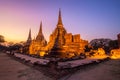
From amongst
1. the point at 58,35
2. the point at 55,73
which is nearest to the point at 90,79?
the point at 55,73

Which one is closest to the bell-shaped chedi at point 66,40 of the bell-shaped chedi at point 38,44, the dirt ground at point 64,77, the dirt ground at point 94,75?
the bell-shaped chedi at point 38,44

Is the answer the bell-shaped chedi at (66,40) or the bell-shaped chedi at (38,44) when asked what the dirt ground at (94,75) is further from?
the bell-shaped chedi at (38,44)

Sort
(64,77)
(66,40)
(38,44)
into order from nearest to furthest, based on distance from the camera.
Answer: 1. (64,77)
2. (66,40)
3. (38,44)

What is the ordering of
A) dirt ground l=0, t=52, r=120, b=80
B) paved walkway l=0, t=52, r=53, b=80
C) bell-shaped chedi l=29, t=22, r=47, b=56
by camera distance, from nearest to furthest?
paved walkway l=0, t=52, r=53, b=80 → dirt ground l=0, t=52, r=120, b=80 → bell-shaped chedi l=29, t=22, r=47, b=56

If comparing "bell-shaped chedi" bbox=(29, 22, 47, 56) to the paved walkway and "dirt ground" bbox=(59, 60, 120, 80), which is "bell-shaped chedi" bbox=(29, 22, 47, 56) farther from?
"dirt ground" bbox=(59, 60, 120, 80)

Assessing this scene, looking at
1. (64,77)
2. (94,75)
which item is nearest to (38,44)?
(94,75)

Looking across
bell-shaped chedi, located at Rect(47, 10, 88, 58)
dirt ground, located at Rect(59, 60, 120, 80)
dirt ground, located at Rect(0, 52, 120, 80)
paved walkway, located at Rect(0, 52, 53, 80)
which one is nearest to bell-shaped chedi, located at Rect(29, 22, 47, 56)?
bell-shaped chedi, located at Rect(47, 10, 88, 58)

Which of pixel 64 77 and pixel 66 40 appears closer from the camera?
pixel 64 77

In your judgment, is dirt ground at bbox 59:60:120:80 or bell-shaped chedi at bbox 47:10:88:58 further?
bell-shaped chedi at bbox 47:10:88:58

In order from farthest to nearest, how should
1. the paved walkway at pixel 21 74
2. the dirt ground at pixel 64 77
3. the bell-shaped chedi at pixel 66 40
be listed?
the bell-shaped chedi at pixel 66 40
the dirt ground at pixel 64 77
the paved walkway at pixel 21 74

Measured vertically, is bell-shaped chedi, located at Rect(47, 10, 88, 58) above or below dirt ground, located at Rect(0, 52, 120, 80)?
above

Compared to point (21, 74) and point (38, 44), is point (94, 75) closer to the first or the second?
point (21, 74)

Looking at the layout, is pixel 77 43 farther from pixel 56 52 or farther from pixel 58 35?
pixel 56 52

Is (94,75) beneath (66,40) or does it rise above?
beneath
